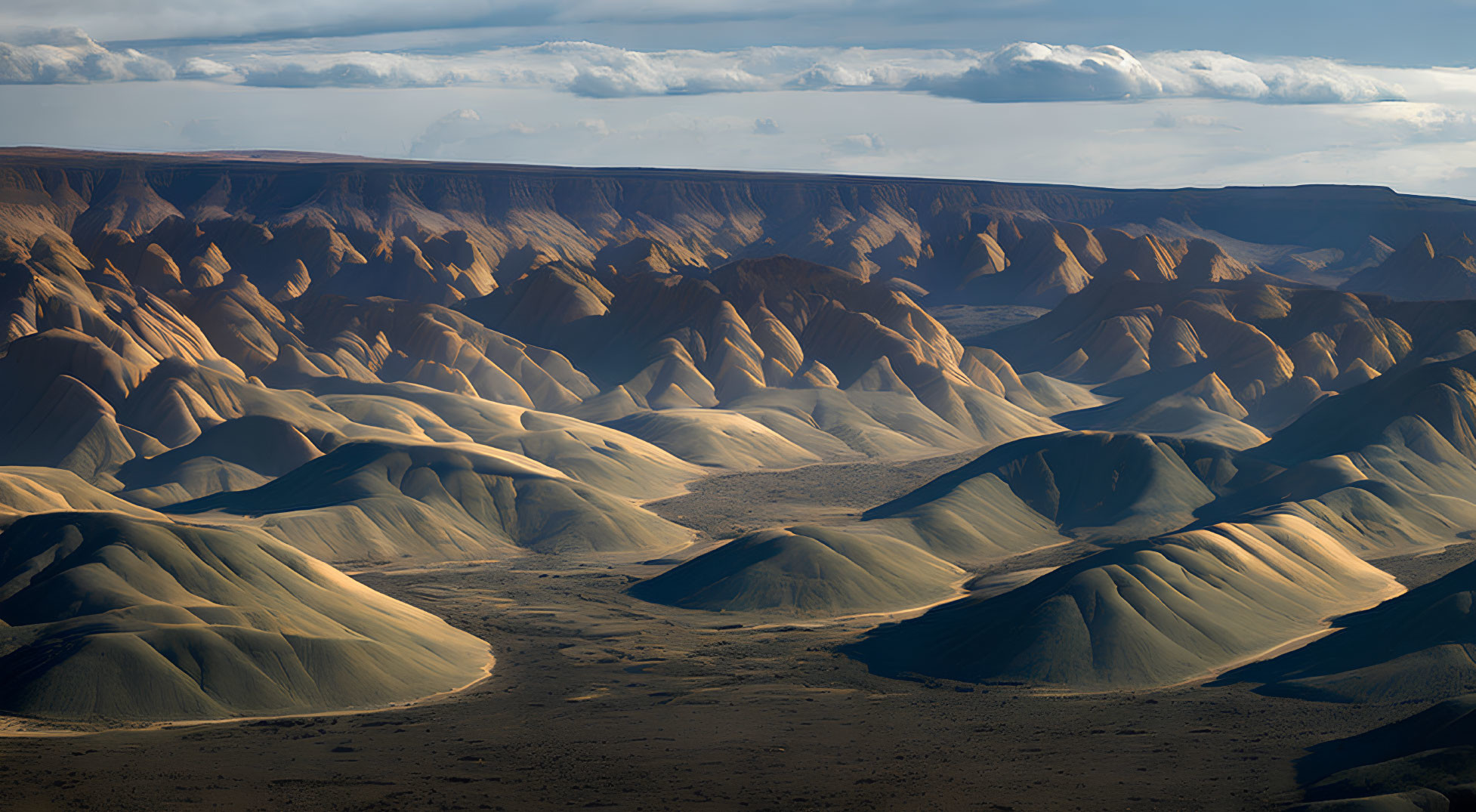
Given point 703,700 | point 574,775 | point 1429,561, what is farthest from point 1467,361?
point 574,775

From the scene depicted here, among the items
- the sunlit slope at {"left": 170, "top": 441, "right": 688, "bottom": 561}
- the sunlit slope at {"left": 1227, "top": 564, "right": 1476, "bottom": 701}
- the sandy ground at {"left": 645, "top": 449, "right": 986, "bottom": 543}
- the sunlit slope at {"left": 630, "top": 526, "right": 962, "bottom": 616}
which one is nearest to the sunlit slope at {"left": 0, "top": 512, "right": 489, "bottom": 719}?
the sunlit slope at {"left": 630, "top": 526, "right": 962, "bottom": 616}

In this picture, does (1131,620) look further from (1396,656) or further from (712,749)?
(712,749)

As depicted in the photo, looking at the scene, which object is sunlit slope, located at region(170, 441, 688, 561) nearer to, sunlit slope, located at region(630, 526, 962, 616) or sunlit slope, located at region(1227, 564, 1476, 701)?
sunlit slope, located at region(630, 526, 962, 616)

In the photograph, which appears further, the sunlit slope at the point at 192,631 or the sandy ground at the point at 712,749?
the sunlit slope at the point at 192,631

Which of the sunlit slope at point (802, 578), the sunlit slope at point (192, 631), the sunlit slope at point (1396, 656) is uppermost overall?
the sunlit slope at point (1396, 656)

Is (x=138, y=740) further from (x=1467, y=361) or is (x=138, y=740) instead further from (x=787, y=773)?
(x=1467, y=361)

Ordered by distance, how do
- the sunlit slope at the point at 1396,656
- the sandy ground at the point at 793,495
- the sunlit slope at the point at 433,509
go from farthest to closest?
the sandy ground at the point at 793,495
the sunlit slope at the point at 433,509
the sunlit slope at the point at 1396,656

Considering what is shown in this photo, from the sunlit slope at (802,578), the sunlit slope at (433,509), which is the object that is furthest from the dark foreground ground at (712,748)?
the sunlit slope at (433,509)

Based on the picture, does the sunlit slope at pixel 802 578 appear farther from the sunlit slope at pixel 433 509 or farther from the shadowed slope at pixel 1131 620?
the sunlit slope at pixel 433 509
